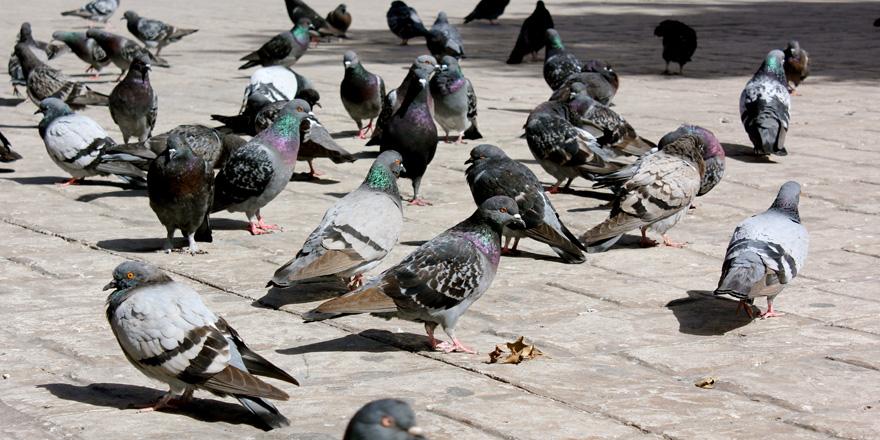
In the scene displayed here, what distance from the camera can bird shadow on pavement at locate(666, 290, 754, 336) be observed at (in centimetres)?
495

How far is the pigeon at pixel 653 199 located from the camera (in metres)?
6.23

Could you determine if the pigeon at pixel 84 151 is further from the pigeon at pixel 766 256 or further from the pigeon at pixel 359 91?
the pigeon at pixel 766 256

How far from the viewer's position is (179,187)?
6.00m

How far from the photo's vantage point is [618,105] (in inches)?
457

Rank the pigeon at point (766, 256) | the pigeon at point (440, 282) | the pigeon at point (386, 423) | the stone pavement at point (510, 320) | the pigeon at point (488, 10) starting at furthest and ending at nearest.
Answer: the pigeon at point (488, 10) < the pigeon at point (766, 256) < the pigeon at point (440, 282) < the stone pavement at point (510, 320) < the pigeon at point (386, 423)

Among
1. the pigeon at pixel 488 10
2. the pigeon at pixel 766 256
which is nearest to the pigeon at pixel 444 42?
the pigeon at pixel 488 10

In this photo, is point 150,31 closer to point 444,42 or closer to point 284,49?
point 284,49

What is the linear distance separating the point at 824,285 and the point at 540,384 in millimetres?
2386

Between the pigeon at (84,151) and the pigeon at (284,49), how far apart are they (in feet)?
16.6

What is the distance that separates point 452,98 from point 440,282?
522cm

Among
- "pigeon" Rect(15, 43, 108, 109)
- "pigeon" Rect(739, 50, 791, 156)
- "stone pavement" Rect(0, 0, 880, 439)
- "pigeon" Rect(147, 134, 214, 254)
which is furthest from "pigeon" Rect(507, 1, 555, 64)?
"pigeon" Rect(147, 134, 214, 254)

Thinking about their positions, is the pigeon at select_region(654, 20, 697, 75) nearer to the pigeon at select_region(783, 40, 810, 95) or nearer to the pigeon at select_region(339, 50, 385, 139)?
the pigeon at select_region(783, 40, 810, 95)

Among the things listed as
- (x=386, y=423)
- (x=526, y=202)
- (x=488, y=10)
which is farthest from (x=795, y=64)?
(x=386, y=423)

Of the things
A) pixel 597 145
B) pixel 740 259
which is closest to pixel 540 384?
pixel 740 259
